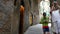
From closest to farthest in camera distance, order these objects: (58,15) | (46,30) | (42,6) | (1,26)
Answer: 1. (58,15)
2. (1,26)
3. (46,30)
4. (42,6)

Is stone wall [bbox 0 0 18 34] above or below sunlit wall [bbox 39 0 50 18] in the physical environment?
below

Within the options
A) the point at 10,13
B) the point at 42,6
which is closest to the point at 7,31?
the point at 10,13

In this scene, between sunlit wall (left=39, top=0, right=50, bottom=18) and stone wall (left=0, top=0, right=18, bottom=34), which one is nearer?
stone wall (left=0, top=0, right=18, bottom=34)

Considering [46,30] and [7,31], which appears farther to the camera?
[46,30]

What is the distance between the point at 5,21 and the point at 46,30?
8.81ft

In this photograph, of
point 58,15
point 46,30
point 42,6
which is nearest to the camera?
point 58,15

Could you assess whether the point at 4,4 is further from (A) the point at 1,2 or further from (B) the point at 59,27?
(B) the point at 59,27

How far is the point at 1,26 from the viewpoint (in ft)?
20.2

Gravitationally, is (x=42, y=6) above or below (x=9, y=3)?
above

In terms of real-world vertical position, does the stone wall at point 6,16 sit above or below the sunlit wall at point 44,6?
below

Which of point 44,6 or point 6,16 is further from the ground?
point 44,6

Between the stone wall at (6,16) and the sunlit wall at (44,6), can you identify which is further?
the sunlit wall at (44,6)

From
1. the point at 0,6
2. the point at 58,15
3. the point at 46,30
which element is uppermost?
the point at 0,6

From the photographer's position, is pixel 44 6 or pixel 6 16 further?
pixel 44 6
